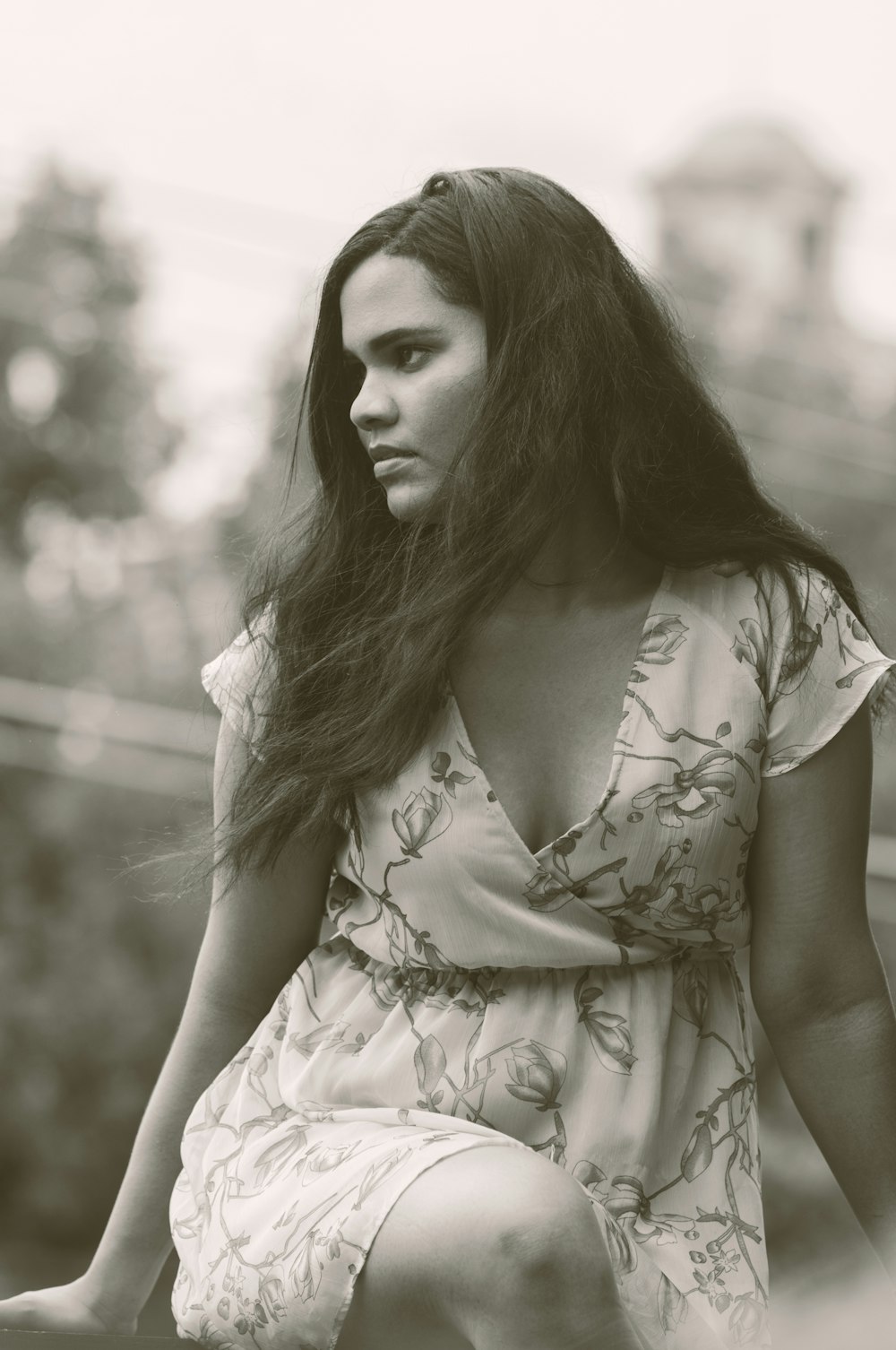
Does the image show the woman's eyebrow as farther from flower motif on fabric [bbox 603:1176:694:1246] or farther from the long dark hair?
flower motif on fabric [bbox 603:1176:694:1246]

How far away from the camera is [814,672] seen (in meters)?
1.54

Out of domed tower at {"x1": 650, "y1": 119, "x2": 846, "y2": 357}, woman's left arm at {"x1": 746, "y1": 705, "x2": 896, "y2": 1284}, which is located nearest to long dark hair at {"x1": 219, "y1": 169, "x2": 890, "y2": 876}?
woman's left arm at {"x1": 746, "y1": 705, "x2": 896, "y2": 1284}

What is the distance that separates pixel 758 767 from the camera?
150 cm

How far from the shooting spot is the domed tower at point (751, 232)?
35.2 feet

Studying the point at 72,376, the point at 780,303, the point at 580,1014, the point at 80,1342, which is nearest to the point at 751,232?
the point at 780,303

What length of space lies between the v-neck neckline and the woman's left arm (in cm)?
15

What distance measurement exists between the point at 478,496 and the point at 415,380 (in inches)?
5.0

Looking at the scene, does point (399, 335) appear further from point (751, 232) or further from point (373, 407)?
point (751, 232)

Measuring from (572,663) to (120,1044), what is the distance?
26.1 feet

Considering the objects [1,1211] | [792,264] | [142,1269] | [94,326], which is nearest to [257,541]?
[142,1269]

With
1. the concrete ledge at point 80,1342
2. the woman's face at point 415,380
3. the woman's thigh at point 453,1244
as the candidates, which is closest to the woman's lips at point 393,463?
the woman's face at point 415,380

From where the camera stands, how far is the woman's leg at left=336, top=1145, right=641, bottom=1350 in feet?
3.72

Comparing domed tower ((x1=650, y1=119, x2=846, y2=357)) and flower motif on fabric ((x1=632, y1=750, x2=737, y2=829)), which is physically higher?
flower motif on fabric ((x1=632, y1=750, x2=737, y2=829))

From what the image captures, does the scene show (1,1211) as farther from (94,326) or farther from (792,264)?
(792,264)
